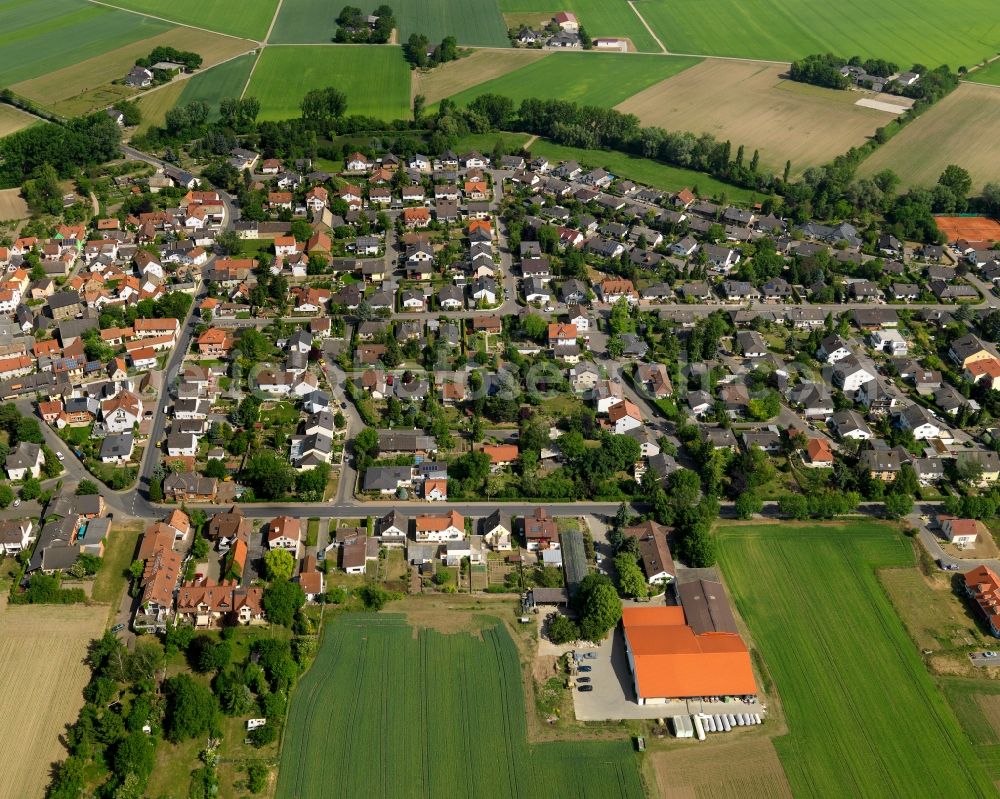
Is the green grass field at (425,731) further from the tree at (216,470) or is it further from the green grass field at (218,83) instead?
the green grass field at (218,83)

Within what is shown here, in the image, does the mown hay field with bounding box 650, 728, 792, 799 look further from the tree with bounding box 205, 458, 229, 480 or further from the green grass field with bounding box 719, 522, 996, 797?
the tree with bounding box 205, 458, 229, 480

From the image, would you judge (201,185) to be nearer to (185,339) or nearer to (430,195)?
(430,195)

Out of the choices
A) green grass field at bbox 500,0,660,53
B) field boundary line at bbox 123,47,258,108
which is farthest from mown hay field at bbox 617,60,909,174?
field boundary line at bbox 123,47,258,108

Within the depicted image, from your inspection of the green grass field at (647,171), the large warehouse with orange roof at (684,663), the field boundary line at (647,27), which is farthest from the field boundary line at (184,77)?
the large warehouse with orange roof at (684,663)

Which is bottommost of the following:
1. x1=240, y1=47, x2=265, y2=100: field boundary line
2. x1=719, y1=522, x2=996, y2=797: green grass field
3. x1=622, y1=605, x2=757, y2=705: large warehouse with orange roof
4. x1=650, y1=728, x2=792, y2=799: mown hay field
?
x1=650, y1=728, x2=792, y2=799: mown hay field

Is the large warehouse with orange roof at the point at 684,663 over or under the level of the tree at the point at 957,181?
under

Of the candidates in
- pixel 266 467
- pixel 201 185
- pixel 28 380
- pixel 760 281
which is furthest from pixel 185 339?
pixel 760 281
